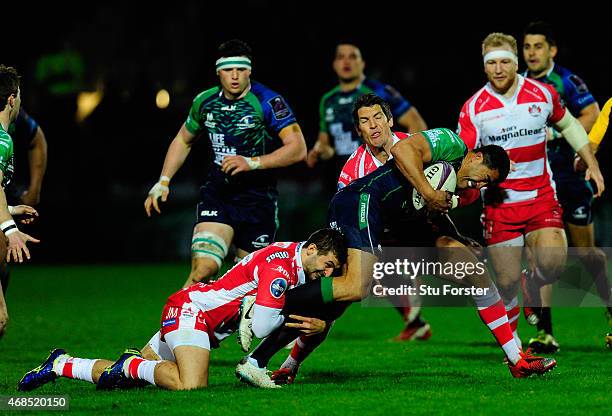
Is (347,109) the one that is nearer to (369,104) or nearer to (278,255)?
(369,104)

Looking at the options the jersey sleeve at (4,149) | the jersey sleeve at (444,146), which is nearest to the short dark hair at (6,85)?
the jersey sleeve at (4,149)

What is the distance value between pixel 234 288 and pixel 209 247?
2186 millimetres

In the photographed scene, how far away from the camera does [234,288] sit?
25.9 ft

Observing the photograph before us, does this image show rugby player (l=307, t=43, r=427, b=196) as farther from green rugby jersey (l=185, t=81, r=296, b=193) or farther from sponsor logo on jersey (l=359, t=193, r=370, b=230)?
sponsor logo on jersey (l=359, t=193, r=370, b=230)

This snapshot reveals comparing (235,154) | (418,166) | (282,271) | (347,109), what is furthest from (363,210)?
(347,109)

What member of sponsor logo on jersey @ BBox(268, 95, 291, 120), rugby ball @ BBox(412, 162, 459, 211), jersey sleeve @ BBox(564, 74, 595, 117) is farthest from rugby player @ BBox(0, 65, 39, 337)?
jersey sleeve @ BBox(564, 74, 595, 117)

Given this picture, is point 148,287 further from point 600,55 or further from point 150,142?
point 600,55

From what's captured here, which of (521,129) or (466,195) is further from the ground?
(521,129)

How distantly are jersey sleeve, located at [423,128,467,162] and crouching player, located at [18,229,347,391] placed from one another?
1021 mm

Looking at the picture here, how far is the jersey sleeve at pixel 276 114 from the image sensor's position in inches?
406

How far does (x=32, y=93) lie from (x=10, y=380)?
24.5 m

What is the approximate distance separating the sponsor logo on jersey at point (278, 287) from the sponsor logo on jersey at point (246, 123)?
2.95 meters

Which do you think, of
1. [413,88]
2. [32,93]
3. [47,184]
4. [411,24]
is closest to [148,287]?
[47,184]

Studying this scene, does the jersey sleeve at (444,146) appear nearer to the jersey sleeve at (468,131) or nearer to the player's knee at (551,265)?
the jersey sleeve at (468,131)
